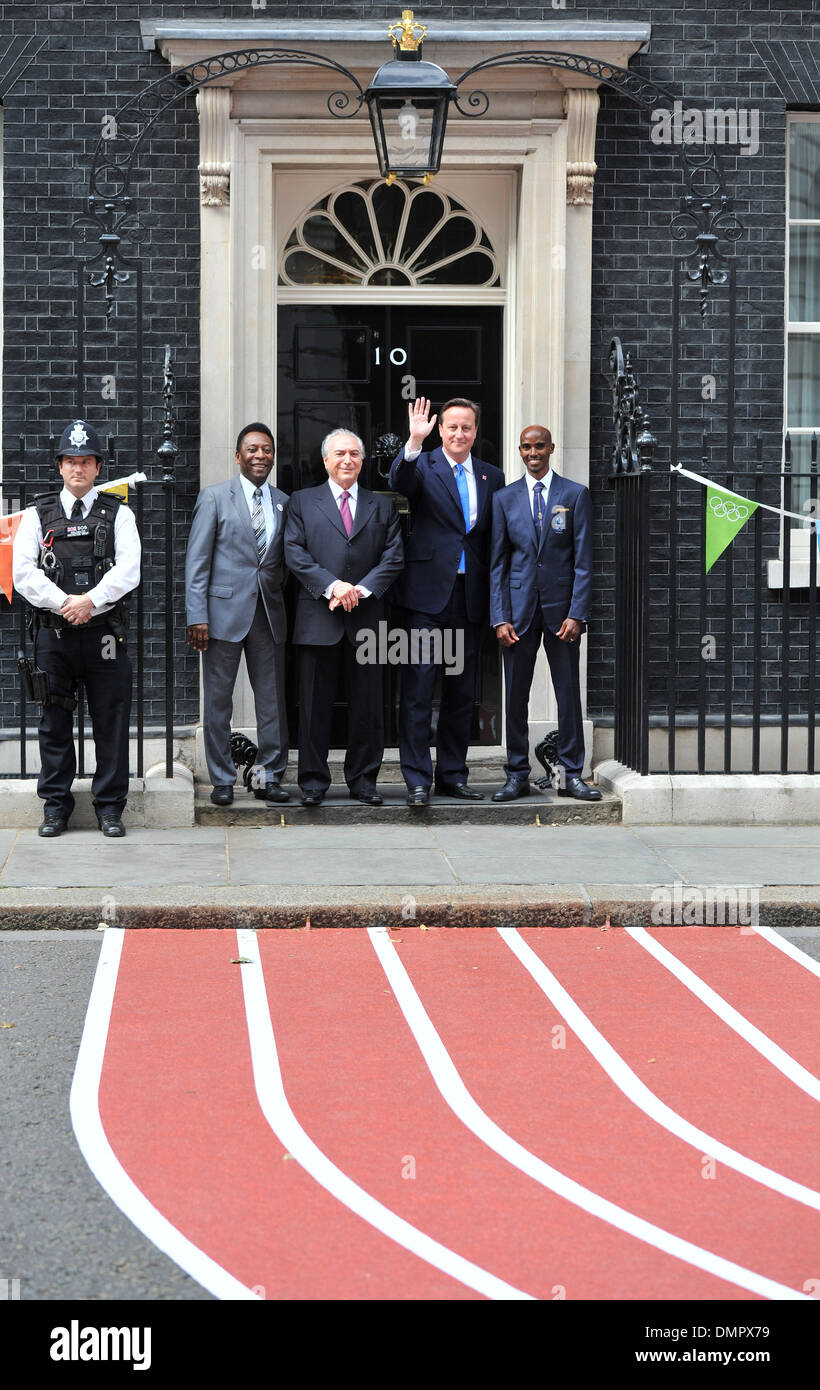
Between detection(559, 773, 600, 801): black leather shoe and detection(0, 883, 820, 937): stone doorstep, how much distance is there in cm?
181

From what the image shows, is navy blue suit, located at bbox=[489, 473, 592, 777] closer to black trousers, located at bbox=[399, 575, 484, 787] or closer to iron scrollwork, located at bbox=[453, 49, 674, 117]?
black trousers, located at bbox=[399, 575, 484, 787]

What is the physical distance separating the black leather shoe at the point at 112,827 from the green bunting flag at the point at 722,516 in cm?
357

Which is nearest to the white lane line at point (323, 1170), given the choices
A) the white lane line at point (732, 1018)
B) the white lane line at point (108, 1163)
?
the white lane line at point (108, 1163)

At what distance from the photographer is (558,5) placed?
1095 centimetres

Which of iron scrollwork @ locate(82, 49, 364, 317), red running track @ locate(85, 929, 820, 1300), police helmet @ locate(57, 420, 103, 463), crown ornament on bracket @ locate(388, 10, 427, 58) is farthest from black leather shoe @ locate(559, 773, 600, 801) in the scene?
crown ornament on bracket @ locate(388, 10, 427, 58)

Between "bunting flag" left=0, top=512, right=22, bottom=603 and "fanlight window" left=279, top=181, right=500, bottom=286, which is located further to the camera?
A: "fanlight window" left=279, top=181, right=500, bottom=286

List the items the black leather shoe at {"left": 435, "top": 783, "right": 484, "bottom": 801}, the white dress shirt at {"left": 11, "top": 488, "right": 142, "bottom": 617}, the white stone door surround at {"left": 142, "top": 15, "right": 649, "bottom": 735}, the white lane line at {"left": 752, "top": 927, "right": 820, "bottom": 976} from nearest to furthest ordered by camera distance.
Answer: the white lane line at {"left": 752, "top": 927, "right": 820, "bottom": 976}
the white dress shirt at {"left": 11, "top": 488, "right": 142, "bottom": 617}
the black leather shoe at {"left": 435, "top": 783, "right": 484, "bottom": 801}
the white stone door surround at {"left": 142, "top": 15, "right": 649, "bottom": 735}

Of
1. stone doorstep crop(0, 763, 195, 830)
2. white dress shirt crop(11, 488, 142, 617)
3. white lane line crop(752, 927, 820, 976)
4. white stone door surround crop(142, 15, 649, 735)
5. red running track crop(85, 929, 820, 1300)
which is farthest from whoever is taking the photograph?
white stone door surround crop(142, 15, 649, 735)

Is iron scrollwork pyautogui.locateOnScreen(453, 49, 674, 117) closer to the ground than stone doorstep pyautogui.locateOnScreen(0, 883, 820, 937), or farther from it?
farther from it

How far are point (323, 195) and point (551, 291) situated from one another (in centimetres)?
158

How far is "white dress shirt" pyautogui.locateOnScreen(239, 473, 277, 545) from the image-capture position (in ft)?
32.8

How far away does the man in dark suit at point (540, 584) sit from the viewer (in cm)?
998

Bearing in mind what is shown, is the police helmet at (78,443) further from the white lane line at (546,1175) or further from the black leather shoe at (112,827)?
the white lane line at (546,1175)
